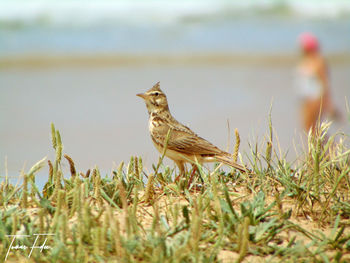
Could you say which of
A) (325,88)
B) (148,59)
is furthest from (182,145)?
(148,59)

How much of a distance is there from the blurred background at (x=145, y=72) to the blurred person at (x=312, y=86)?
0.75 metres

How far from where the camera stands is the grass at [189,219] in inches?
132

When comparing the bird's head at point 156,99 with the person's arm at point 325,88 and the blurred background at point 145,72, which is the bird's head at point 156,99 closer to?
the blurred background at point 145,72

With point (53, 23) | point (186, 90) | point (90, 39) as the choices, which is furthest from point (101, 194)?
point (53, 23)

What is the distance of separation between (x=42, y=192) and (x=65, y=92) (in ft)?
40.5

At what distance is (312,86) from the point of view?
439 inches

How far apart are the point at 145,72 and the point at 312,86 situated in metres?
8.97

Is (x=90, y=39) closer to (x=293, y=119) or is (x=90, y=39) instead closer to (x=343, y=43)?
(x=343, y=43)

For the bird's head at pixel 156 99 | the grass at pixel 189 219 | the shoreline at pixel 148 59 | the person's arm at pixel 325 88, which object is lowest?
the grass at pixel 189 219

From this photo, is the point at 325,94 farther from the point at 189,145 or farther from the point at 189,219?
the point at 189,219

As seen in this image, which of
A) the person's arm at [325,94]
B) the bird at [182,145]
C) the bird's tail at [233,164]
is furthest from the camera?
the person's arm at [325,94]

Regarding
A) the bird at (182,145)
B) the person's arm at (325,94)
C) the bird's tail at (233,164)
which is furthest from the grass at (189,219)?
the person's arm at (325,94)

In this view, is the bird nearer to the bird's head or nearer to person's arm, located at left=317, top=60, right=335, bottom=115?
the bird's head

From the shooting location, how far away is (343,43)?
24156 millimetres
